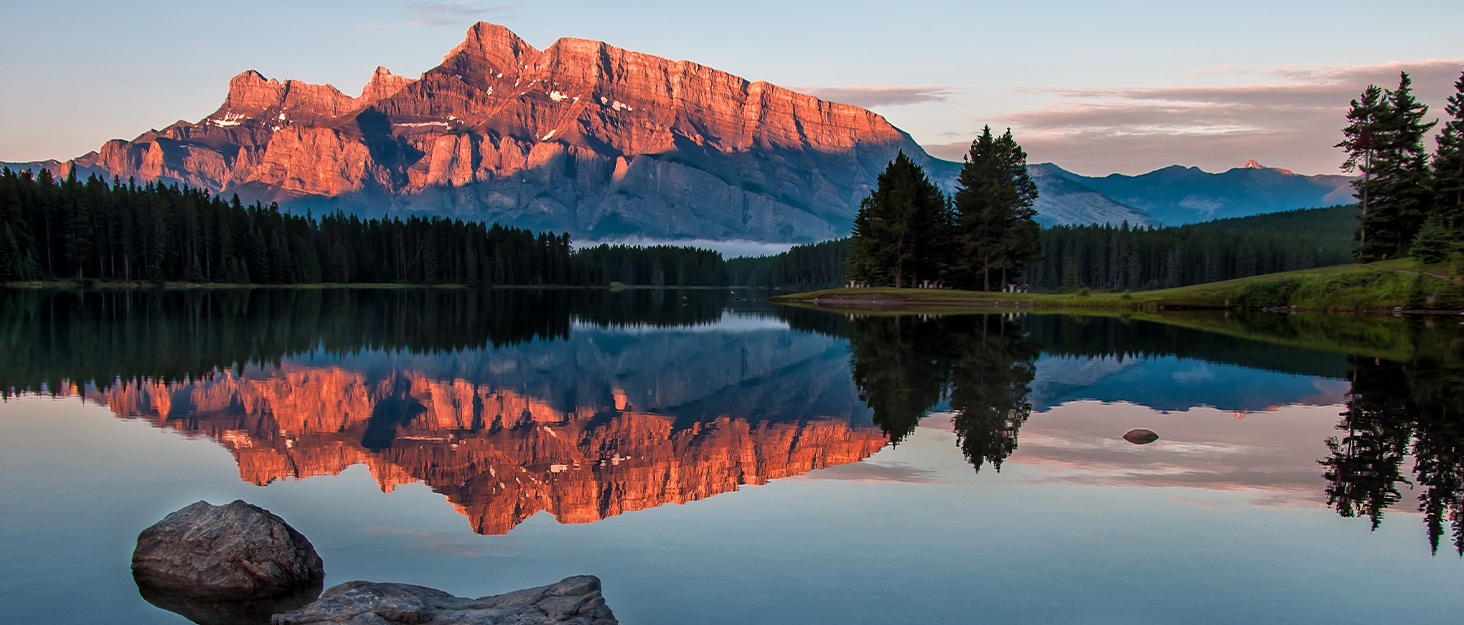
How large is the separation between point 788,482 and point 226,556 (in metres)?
7.46

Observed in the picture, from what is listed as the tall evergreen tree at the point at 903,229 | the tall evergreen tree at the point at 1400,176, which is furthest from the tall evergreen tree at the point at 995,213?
the tall evergreen tree at the point at 1400,176

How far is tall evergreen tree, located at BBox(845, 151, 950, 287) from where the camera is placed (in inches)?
3583

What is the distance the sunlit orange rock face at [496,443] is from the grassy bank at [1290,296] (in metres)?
60.4

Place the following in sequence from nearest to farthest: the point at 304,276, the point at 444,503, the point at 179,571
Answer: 1. the point at 179,571
2. the point at 444,503
3. the point at 304,276

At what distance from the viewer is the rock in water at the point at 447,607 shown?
25.0 ft

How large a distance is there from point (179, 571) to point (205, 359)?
2326cm

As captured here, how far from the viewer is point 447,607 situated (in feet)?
26.5

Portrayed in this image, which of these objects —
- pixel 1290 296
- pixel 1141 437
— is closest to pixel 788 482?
pixel 1141 437

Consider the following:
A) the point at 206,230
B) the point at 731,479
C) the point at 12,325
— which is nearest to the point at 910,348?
the point at 731,479

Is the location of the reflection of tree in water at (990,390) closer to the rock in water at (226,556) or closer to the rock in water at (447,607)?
the rock in water at (447,607)

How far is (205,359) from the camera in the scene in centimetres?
2977

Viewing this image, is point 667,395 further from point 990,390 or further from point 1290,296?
point 1290,296

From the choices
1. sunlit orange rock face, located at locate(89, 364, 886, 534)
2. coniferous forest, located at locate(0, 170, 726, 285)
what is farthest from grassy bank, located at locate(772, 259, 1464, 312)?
coniferous forest, located at locate(0, 170, 726, 285)

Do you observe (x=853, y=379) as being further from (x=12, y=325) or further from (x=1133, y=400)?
(x=12, y=325)
